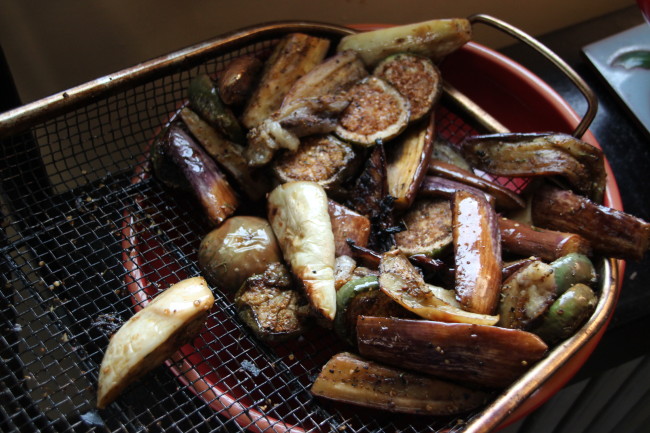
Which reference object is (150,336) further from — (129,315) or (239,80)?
(239,80)

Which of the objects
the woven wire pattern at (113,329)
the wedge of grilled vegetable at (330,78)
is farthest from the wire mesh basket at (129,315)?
the wedge of grilled vegetable at (330,78)

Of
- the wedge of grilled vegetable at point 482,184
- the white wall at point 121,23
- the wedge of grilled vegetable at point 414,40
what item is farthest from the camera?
the white wall at point 121,23

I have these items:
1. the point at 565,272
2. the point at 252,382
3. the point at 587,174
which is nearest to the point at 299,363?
the point at 252,382

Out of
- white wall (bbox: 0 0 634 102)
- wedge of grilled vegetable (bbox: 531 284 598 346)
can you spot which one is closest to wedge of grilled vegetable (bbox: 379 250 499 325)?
wedge of grilled vegetable (bbox: 531 284 598 346)

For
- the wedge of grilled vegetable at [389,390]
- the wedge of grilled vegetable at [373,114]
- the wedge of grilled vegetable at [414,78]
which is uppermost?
the wedge of grilled vegetable at [414,78]

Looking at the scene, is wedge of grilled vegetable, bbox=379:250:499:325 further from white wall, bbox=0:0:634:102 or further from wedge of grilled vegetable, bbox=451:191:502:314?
white wall, bbox=0:0:634:102

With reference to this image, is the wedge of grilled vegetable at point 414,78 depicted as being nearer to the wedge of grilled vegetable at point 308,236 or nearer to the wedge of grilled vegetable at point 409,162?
the wedge of grilled vegetable at point 409,162

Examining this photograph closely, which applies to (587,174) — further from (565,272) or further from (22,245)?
(22,245)
